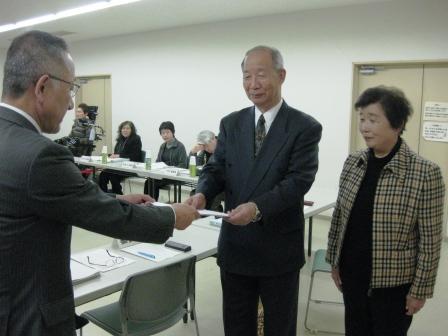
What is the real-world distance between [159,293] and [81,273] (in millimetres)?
374

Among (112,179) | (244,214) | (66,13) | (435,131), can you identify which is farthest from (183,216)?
(66,13)

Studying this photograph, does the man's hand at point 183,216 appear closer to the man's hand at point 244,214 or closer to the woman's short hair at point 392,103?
the man's hand at point 244,214

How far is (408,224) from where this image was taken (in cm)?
174

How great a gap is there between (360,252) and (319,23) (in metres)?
4.52

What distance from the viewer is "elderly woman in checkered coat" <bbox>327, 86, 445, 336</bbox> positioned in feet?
5.63

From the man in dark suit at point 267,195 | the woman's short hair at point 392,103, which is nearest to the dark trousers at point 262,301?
the man in dark suit at point 267,195

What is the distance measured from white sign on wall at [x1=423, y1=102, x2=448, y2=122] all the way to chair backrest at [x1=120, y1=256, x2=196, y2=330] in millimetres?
4144

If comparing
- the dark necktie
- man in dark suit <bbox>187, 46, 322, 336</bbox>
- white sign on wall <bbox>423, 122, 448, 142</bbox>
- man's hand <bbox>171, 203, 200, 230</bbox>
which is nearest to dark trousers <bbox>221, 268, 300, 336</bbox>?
man in dark suit <bbox>187, 46, 322, 336</bbox>

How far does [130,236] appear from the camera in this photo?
1223 millimetres

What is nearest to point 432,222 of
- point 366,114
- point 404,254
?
point 404,254

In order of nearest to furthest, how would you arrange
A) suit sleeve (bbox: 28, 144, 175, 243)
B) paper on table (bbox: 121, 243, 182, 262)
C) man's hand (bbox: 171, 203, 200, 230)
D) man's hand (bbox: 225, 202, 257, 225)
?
suit sleeve (bbox: 28, 144, 175, 243), man's hand (bbox: 171, 203, 200, 230), man's hand (bbox: 225, 202, 257, 225), paper on table (bbox: 121, 243, 182, 262)

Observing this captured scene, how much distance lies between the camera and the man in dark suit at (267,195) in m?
1.67

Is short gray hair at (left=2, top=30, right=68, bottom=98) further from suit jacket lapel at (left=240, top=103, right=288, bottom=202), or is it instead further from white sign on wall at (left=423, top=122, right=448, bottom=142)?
white sign on wall at (left=423, top=122, right=448, bottom=142)

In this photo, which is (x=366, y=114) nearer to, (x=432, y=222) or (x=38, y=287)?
(x=432, y=222)
